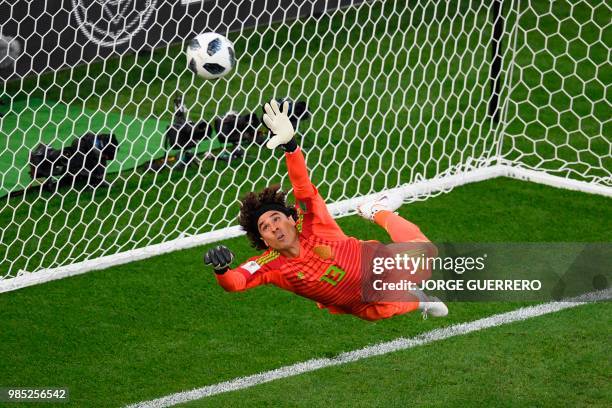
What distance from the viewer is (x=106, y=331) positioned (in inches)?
297

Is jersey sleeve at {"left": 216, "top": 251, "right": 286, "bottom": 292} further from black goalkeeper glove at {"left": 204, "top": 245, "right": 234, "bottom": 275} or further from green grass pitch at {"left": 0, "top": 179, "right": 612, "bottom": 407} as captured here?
green grass pitch at {"left": 0, "top": 179, "right": 612, "bottom": 407}

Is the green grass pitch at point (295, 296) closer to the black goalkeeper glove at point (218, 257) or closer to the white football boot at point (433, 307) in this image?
the white football boot at point (433, 307)

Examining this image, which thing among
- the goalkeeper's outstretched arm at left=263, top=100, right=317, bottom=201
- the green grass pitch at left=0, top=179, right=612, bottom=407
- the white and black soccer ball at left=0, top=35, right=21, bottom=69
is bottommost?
the green grass pitch at left=0, top=179, right=612, bottom=407

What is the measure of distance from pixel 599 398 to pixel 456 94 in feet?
18.5

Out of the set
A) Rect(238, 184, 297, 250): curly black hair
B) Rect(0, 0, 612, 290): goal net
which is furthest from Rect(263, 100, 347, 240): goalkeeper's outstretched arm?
Rect(0, 0, 612, 290): goal net

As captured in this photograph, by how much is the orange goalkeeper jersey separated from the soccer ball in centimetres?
228

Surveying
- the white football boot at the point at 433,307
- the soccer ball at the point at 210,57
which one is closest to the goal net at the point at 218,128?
the soccer ball at the point at 210,57

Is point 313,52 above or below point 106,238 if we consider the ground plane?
above

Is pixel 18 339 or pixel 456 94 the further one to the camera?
pixel 456 94

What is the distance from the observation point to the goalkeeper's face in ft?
20.9

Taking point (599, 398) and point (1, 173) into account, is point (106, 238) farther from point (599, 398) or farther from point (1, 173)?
point (599, 398)

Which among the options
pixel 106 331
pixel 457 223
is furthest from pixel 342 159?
pixel 106 331

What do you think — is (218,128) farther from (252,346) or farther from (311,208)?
(311,208)

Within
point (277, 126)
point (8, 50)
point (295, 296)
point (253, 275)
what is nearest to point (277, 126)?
point (277, 126)
